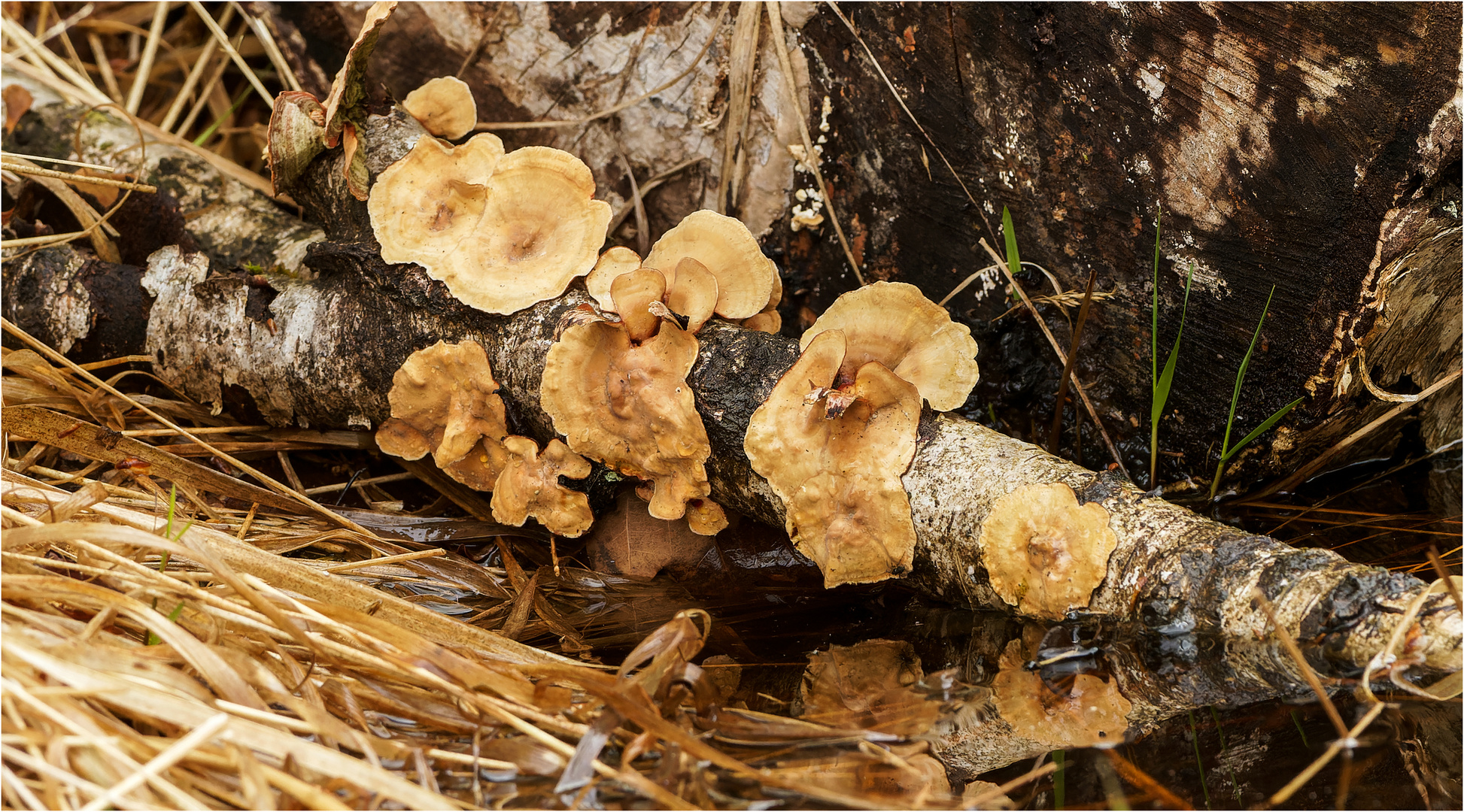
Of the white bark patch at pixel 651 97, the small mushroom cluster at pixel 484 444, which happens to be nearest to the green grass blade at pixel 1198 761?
the small mushroom cluster at pixel 484 444

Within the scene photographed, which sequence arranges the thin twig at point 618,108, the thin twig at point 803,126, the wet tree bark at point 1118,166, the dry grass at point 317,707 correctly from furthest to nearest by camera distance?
the thin twig at point 618,108 < the thin twig at point 803,126 < the wet tree bark at point 1118,166 < the dry grass at point 317,707

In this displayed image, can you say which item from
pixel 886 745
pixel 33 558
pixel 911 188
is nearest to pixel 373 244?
pixel 33 558

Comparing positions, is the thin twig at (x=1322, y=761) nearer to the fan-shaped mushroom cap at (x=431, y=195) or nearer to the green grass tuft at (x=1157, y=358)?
the green grass tuft at (x=1157, y=358)

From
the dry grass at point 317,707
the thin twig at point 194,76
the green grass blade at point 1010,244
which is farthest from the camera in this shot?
the thin twig at point 194,76

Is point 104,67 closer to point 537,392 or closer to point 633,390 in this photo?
point 537,392

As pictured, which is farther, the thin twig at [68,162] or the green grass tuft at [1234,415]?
the thin twig at [68,162]

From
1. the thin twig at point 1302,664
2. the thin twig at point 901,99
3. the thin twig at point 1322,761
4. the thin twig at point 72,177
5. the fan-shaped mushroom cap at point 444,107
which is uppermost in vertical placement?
the thin twig at point 901,99

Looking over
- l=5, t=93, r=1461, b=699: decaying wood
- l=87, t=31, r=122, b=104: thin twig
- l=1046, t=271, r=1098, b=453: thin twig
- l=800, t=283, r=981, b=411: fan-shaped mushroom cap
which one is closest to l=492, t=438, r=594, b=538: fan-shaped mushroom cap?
l=5, t=93, r=1461, b=699: decaying wood

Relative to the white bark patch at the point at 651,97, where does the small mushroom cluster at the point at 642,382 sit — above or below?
below
